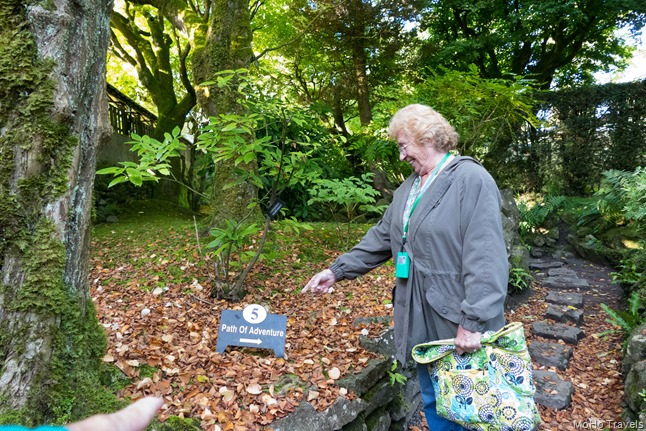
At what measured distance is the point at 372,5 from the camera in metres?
8.01

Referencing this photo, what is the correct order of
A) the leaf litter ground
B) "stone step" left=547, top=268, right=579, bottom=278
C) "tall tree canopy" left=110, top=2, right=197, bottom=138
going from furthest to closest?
"tall tree canopy" left=110, top=2, right=197, bottom=138
"stone step" left=547, top=268, right=579, bottom=278
the leaf litter ground

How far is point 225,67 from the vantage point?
15.2 ft

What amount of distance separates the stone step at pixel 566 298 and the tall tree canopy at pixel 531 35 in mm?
5368

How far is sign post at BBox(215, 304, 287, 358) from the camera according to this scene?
270 centimetres

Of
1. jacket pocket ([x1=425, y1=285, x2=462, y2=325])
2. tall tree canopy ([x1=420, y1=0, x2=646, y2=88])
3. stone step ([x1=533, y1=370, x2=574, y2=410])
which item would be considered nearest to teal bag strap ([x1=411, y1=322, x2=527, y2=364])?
jacket pocket ([x1=425, y1=285, x2=462, y2=325])

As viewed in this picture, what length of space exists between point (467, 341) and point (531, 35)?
1146 centimetres

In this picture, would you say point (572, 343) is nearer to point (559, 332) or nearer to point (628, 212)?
point (559, 332)

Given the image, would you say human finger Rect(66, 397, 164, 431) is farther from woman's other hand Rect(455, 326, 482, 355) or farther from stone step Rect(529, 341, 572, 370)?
stone step Rect(529, 341, 572, 370)

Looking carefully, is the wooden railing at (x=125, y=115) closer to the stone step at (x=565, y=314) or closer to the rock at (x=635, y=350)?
the stone step at (x=565, y=314)

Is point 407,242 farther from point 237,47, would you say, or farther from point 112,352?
point 237,47

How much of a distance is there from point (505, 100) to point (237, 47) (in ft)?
12.4

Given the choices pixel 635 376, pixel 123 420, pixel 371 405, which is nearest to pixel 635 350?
pixel 635 376

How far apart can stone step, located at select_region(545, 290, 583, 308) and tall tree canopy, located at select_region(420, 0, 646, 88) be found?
5.37m

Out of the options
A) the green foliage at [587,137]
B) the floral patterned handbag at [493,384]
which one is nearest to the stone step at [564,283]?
the green foliage at [587,137]
